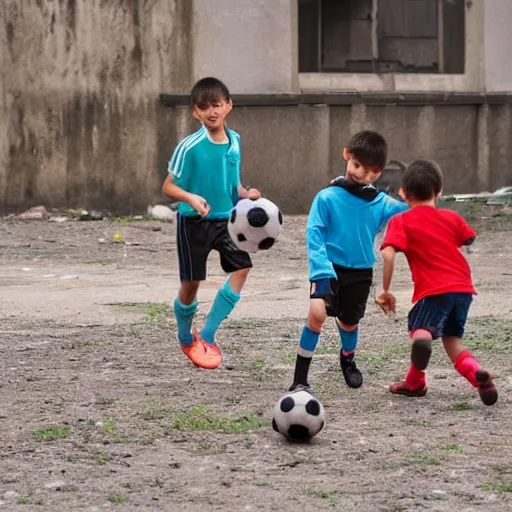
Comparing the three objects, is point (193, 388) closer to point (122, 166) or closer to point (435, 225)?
point (435, 225)

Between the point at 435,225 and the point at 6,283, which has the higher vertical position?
the point at 435,225

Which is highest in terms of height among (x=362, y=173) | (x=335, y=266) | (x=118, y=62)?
(x=118, y=62)

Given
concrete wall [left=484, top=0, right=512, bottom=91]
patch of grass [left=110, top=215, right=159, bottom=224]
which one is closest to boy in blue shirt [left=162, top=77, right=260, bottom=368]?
patch of grass [left=110, top=215, right=159, bottom=224]

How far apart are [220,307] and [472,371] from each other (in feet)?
5.73

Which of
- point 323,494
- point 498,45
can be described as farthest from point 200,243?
point 498,45

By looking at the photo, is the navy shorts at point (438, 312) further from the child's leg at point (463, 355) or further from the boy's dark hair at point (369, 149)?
the boy's dark hair at point (369, 149)

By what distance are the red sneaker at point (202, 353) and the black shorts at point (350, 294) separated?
86 centimetres

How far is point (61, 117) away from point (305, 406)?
34.7ft

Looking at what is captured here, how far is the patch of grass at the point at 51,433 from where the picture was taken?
5527mm

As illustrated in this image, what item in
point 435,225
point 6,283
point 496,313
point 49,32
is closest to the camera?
point 435,225

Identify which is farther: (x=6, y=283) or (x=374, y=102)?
(x=374, y=102)

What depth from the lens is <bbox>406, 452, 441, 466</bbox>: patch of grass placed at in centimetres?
510

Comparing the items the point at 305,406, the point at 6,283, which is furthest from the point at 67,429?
the point at 6,283

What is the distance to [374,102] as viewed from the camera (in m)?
16.3
